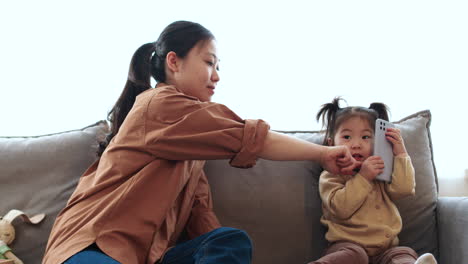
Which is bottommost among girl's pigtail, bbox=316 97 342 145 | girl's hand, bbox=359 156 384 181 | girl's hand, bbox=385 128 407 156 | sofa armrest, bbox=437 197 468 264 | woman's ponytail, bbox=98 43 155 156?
sofa armrest, bbox=437 197 468 264

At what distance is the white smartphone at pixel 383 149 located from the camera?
1.38 m

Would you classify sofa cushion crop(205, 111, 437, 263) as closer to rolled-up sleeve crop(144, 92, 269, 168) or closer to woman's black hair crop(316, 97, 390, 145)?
woman's black hair crop(316, 97, 390, 145)

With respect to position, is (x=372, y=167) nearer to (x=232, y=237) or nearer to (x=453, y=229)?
(x=453, y=229)

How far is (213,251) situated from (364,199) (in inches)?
20.4

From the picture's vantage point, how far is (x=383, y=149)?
1392mm

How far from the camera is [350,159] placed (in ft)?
3.85

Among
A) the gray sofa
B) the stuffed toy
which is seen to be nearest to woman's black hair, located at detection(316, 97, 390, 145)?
the gray sofa

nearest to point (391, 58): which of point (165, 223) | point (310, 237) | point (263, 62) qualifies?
point (263, 62)

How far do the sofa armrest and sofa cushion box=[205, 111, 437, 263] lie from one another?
0.10 feet

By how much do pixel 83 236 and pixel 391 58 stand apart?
56.0 inches

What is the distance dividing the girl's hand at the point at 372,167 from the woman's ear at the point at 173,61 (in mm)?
612

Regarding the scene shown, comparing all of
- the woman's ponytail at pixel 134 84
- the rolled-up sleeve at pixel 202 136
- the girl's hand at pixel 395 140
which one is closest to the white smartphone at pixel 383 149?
the girl's hand at pixel 395 140

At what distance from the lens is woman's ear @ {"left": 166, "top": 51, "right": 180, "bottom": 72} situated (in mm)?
1319

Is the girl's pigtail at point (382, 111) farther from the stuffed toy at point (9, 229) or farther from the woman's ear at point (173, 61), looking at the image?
the stuffed toy at point (9, 229)
